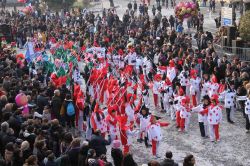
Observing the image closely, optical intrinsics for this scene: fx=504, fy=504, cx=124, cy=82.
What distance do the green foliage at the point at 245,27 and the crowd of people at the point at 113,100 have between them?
1.77 meters

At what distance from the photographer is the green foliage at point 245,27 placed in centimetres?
2455

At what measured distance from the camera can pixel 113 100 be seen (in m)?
15.9

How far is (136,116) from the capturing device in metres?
14.9

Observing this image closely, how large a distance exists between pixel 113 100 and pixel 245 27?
11.3 m

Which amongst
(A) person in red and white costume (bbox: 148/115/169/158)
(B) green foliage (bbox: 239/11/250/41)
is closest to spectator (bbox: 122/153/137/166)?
(A) person in red and white costume (bbox: 148/115/169/158)

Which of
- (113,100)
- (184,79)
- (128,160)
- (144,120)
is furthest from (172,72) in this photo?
(128,160)

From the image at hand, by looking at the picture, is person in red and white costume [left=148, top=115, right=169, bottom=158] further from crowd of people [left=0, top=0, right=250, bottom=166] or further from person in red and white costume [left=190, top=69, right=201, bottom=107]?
person in red and white costume [left=190, top=69, right=201, bottom=107]

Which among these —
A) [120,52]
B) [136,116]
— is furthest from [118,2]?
[136,116]

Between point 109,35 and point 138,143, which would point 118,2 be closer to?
point 109,35

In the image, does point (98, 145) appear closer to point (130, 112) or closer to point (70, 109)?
point (70, 109)

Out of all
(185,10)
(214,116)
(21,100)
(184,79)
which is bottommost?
(214,116)

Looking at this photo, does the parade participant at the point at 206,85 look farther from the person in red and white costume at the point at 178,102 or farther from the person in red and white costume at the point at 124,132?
the person in red and white costume at the point at 124,132

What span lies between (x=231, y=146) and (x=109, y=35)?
1486 cm

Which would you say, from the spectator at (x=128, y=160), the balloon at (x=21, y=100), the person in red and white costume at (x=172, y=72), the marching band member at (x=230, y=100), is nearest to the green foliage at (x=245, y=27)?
the person in red and white costume at (x=172, y=72)
